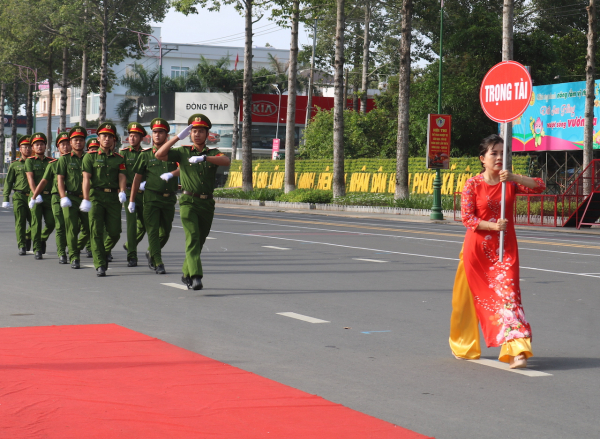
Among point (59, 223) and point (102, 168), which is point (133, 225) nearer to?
point (102, 168)

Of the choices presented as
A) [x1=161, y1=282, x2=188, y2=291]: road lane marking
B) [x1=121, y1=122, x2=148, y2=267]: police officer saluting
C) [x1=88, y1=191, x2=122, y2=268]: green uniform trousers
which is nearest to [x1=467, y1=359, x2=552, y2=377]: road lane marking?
[x1=161, y1=282, x2=188, y2=291]: road lane marking

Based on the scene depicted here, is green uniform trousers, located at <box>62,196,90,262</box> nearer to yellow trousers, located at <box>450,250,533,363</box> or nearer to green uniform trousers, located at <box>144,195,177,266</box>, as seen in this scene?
green uniform trousers, located at <box>144,195,177,266</box>

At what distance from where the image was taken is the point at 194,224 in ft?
33.9

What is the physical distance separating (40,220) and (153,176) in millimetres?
3267

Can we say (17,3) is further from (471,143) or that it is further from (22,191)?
(22,191)

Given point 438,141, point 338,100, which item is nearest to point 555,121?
point 438,141

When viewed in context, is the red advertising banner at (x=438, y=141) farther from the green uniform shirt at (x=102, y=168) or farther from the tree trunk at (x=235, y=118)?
the tree trunk at (x=235, y=118)

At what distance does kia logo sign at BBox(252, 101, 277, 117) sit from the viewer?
74000mm

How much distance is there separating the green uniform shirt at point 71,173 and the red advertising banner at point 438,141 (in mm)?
20108

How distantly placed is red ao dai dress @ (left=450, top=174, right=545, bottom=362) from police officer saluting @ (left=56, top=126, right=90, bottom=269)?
7.74m

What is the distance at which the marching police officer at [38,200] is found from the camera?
14.7 meters

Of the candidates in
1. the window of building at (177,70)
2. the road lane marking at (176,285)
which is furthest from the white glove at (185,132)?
the window of building at (177,70)

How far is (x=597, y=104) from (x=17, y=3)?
135ft

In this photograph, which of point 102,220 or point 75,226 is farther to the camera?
point 75,226
